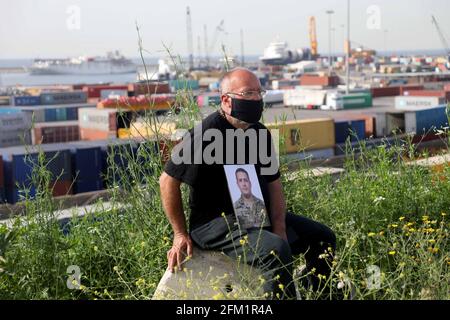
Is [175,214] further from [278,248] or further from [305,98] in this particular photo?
[305,98]

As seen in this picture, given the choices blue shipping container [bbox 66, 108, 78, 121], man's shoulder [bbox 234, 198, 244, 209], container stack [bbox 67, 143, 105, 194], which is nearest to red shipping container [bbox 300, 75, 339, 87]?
blue shipping container [bbox 66, 108, 78, 121]

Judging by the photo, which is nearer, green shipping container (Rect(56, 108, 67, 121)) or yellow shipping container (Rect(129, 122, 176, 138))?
yellow shipping container (Rect(129, 122, 176, 138))

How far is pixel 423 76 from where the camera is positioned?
84188 mm

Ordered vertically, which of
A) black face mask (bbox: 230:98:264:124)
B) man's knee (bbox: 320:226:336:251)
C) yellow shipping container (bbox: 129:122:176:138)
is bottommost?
man's knee (bbox: 320:226:336:251)

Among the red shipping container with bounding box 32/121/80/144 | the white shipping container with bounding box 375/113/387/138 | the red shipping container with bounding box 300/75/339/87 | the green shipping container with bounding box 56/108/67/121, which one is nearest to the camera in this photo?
the white shipping container with bounding box 375/113/387/138

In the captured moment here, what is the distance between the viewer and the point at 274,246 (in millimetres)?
2887

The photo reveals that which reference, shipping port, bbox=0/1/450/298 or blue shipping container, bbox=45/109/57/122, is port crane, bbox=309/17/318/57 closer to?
shipping port, bbox=0/1/450/298

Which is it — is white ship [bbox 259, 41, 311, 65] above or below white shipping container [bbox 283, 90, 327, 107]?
above

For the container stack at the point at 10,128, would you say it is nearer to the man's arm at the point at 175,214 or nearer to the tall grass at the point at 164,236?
the tall grass at the point at 164,236

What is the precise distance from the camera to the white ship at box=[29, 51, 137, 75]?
144 metres

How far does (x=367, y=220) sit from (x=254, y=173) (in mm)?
1249

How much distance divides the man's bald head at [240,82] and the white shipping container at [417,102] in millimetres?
41306

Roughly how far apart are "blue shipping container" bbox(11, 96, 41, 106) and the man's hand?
200 feet
